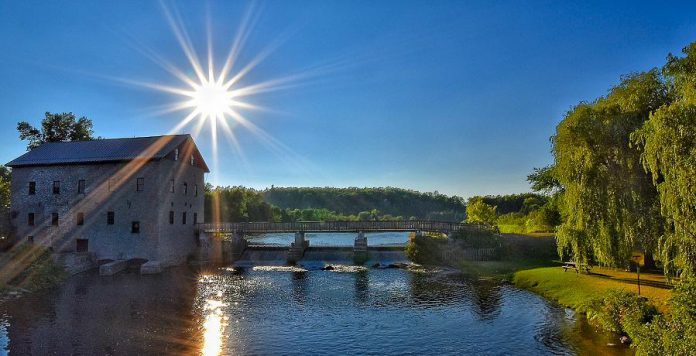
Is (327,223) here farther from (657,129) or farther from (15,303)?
(657,129)

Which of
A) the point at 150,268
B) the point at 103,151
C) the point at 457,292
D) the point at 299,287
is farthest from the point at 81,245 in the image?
the point at 457,292

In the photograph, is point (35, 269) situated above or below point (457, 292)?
above

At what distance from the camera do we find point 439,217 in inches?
7077

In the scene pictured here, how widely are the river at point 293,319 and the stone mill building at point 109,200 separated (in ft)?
30.2

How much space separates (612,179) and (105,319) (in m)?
30.6

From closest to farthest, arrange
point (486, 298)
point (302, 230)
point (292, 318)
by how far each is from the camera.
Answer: point (292, 318) < point (486, 298) < point (302, 230)

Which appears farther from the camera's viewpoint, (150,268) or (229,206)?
(229,206)

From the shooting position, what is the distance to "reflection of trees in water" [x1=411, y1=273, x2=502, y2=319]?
27.2 m

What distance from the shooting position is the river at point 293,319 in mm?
19828

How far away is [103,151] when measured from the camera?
1948 inches

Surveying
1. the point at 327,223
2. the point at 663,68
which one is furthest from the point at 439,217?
the point at 663,68

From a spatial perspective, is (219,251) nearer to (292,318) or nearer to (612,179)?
(292,318)

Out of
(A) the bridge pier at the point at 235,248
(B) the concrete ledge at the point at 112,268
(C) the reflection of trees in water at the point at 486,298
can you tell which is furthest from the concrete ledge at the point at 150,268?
(C) the reflection of trees in water at the point at 486,298

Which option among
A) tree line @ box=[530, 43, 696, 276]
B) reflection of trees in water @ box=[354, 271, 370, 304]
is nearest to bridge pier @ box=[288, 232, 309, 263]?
reflection of trees in water @ box=[354, 271, 370, 304]
